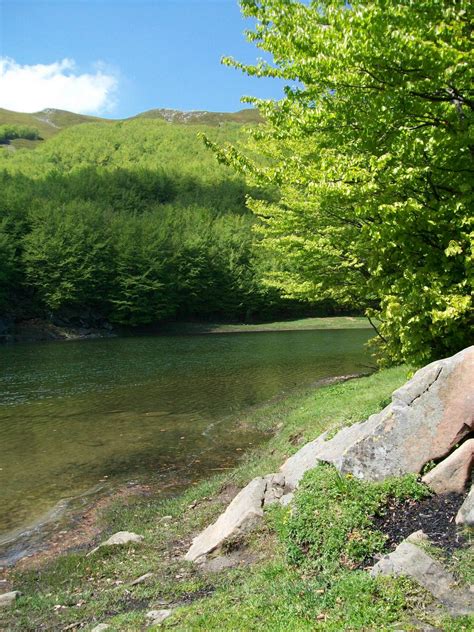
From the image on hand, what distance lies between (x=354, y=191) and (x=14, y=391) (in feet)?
87.7

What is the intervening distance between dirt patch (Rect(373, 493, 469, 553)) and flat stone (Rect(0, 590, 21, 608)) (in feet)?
21.1

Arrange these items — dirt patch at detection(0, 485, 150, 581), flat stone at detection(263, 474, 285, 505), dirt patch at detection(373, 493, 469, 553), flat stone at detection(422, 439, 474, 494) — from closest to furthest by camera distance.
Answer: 1. dirt patch at detection(373, 493, 469, 553)
2. flat stone at detection(422, 439, 474, 494)
3. flat stone at detection(263, 474, 285, 505)
4. dirt patch at detection(0, 485, 150, 581)

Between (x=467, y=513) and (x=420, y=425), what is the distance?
1.83 m

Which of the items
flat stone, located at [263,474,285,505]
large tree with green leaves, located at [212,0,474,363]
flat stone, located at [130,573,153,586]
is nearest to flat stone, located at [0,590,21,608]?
flat stone, located at [130,573,153,586]

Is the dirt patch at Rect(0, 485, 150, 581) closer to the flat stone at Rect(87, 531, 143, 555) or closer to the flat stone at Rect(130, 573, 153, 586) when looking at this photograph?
the flat stone at Rect(87, 531, 143, 555)

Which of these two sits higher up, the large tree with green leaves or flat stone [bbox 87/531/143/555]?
the large tree with green leaves

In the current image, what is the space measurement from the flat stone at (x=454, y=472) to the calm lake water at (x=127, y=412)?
30.4 ft

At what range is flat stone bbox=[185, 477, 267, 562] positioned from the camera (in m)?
9.81

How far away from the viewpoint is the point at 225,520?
34.4 feet

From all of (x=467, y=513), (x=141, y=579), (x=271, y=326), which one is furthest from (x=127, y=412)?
(x=271, y=326)

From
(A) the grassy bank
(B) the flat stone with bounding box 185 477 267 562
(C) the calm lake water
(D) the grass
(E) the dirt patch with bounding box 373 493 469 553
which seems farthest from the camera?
(D) the grass

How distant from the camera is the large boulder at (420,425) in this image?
880 centimetres

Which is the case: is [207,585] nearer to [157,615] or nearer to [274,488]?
[157,615]

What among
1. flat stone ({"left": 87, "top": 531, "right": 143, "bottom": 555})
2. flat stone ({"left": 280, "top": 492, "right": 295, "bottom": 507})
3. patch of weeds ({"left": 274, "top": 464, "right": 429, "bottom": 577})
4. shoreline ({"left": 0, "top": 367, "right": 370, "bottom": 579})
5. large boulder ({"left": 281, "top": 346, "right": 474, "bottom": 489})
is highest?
large boulder ({"left": 281, "top": 346, "right": 474, "bottom": 489})
